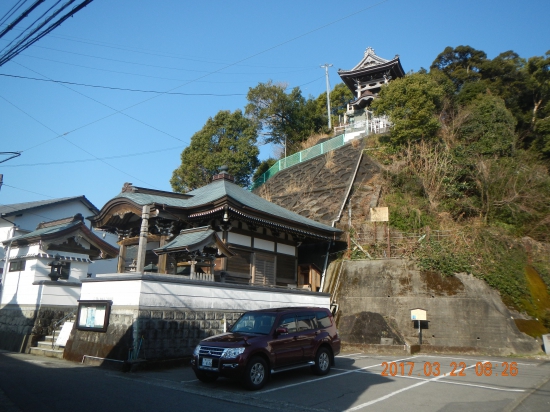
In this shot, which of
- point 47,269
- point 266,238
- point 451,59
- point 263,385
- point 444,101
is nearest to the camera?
point 263,385

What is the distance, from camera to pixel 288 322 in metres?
9.48

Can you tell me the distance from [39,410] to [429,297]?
567 inches

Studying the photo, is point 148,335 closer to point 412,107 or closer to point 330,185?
point 330,185

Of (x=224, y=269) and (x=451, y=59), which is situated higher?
(x=451, y=59)

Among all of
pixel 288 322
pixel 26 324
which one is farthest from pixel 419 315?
pixel 26 324

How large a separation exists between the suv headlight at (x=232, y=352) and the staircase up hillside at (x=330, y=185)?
1512 centimetres

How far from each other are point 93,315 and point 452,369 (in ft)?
34.4

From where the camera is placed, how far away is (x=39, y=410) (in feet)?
20.5

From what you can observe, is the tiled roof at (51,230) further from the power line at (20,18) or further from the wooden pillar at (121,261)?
the power line at (20,18)

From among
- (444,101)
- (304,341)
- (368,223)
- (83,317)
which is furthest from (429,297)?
(444,101)

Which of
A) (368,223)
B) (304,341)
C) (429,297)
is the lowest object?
(304,341)

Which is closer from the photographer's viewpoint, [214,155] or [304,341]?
→ [304,341]

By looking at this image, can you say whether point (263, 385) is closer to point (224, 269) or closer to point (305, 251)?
point (224, 269)

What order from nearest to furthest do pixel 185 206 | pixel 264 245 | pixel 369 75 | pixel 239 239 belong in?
pixel 185 206 → pixel 239 239 → pixel 264 245 → pixel 369 75
